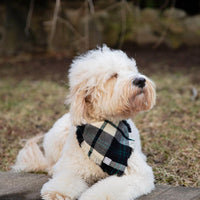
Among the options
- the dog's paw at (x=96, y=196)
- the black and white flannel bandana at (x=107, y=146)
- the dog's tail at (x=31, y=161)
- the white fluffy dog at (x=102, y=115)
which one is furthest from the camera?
the dog's tail at (x=31, y=161)

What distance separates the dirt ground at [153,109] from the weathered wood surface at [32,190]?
47 cm

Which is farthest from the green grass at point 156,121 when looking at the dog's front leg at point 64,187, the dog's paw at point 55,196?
the dog's paw at point 55,196

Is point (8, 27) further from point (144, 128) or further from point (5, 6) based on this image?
point (144, 128)

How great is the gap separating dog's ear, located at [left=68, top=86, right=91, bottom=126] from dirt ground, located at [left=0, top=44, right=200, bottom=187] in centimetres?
62

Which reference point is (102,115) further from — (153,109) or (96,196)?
(153,109)

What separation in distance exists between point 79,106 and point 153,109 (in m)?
3.24

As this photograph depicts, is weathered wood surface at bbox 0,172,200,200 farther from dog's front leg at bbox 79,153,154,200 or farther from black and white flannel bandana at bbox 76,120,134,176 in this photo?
black and white flannel bandana at bbox 76,120,134,176

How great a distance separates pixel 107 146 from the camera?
2850 millimetres

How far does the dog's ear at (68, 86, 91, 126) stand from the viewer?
281cm

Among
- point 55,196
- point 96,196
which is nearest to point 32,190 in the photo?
point 55,196

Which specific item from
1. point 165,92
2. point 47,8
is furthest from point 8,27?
point 165,92

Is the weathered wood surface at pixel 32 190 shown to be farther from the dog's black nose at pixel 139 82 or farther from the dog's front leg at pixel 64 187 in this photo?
the dog's black nose at pixel 139 82

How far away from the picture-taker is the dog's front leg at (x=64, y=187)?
8.83 feet

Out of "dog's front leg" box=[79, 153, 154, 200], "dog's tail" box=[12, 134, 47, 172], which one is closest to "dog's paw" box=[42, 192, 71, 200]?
"dog's front leg" box=[79, 153, 154, 200]
